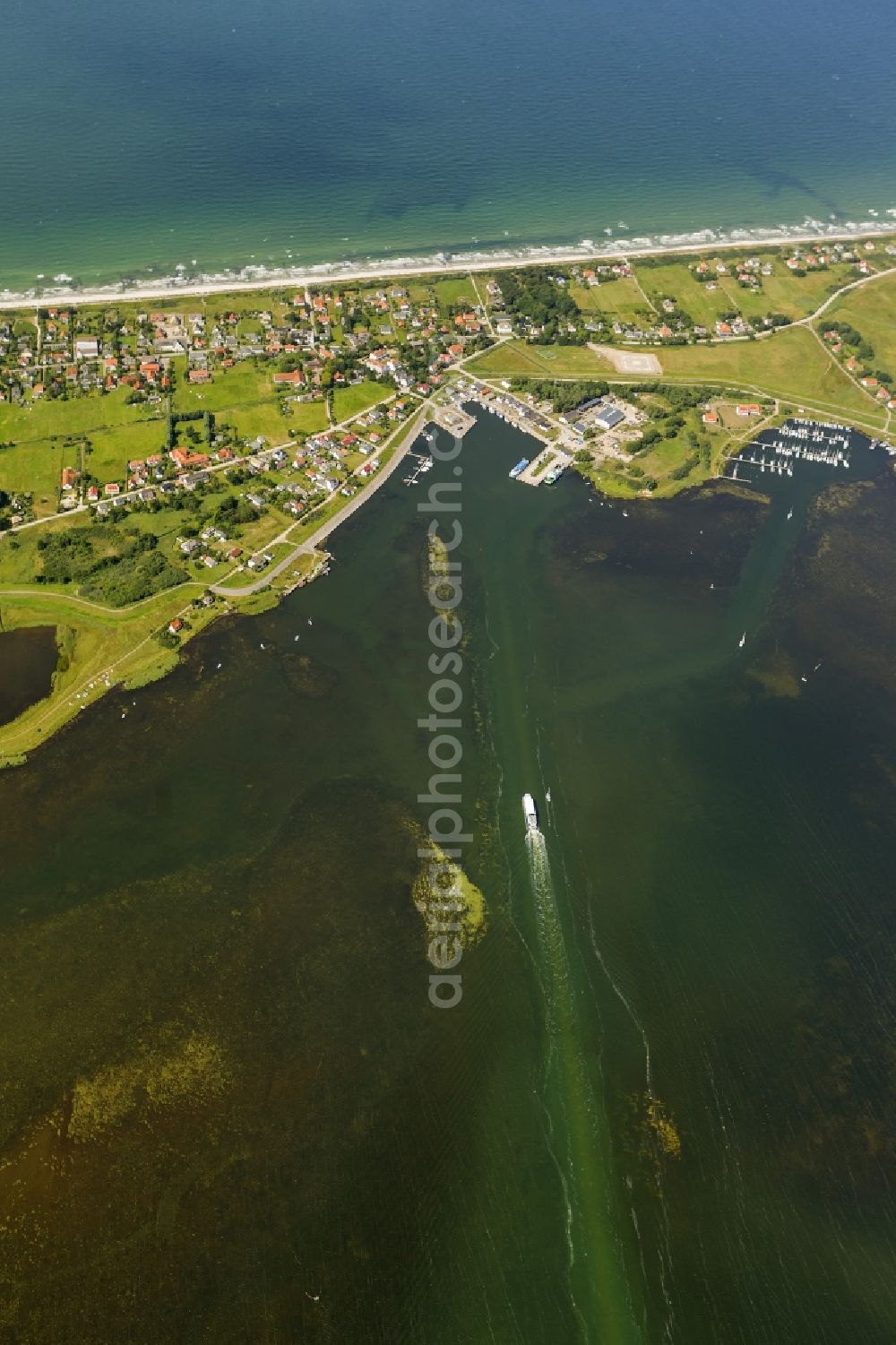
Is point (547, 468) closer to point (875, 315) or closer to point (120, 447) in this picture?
point (120, 447)

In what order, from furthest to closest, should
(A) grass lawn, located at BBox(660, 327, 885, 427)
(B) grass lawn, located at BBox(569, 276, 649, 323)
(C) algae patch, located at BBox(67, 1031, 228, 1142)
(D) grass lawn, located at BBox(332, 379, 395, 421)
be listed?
(B) grass lawn, located at BBox(569, 276, 649, 323) → (A) grass lawn, located at BBox(660, 327, 885, 427) → (D) grass lawn, located at BBox(332, 379, 395, 421) → (C) algae patch, located at BBox(67, 1031, 228, 1142)

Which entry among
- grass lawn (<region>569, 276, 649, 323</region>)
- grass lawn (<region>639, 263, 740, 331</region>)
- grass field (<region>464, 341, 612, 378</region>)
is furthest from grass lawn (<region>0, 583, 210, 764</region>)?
grass lawn (<region>639, 263, 740, 331</region>)

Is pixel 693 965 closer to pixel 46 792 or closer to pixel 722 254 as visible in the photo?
pixel 46 792

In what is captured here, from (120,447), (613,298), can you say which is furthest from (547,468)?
Result: (120,447)

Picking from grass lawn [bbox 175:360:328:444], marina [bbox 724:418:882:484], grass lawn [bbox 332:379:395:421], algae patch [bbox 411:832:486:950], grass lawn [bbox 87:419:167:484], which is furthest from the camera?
grass lawn [bbox 332:379:395:421]

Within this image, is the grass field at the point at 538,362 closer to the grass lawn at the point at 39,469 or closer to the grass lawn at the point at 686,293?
the grass lawn at the point at 686,293

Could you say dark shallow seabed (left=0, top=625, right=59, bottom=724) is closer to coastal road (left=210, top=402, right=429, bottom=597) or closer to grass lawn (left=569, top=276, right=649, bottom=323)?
coastal road (left=210, top=402, right=429, bottom=597)

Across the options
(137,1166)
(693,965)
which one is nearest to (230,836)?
(137,1166)
